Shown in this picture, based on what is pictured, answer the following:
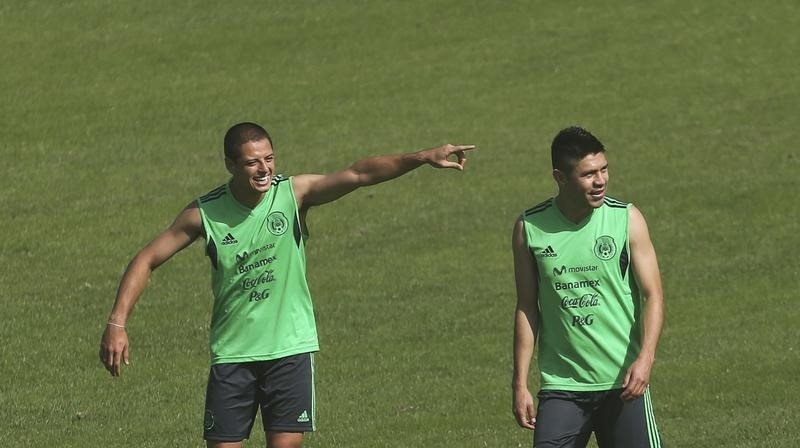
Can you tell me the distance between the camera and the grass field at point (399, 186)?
13898 millimetres

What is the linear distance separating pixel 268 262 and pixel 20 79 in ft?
63.2

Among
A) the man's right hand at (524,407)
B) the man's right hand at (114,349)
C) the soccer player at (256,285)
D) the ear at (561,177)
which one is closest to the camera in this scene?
the man's right hand at (524,407)

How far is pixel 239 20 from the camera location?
30922 mm

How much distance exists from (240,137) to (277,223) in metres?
0.58

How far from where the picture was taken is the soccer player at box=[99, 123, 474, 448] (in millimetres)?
9250

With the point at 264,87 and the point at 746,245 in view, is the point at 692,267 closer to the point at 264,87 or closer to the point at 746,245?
the point at 746,245

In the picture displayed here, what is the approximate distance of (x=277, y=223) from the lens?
30.5 ft

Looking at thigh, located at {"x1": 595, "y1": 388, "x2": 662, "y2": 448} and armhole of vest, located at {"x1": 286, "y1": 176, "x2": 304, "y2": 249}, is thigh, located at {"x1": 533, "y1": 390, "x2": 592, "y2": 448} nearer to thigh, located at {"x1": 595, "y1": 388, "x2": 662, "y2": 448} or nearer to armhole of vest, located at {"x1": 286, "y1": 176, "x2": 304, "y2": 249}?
thigh, located at {"x1": 595, "y1": 388, "x2": 662, "y2": 448}

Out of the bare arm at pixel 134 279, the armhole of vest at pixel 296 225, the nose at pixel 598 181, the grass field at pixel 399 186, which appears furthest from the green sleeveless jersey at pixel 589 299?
the grass field at pixel 399 186

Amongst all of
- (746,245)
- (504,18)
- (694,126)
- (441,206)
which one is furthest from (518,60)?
(746,245)

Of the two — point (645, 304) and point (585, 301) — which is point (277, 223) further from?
A: point (645, 304)

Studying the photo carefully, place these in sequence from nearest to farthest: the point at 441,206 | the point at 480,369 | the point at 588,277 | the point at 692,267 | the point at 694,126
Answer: the point at 588,277 < the point at 480,369 < the point at 692,267 < the point at 441,206 < the point at 694,126

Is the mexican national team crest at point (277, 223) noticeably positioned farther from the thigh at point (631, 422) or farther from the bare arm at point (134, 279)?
the thigh at point (631, 422)

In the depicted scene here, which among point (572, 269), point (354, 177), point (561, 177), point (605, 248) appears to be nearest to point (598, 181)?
point (561, 177)
